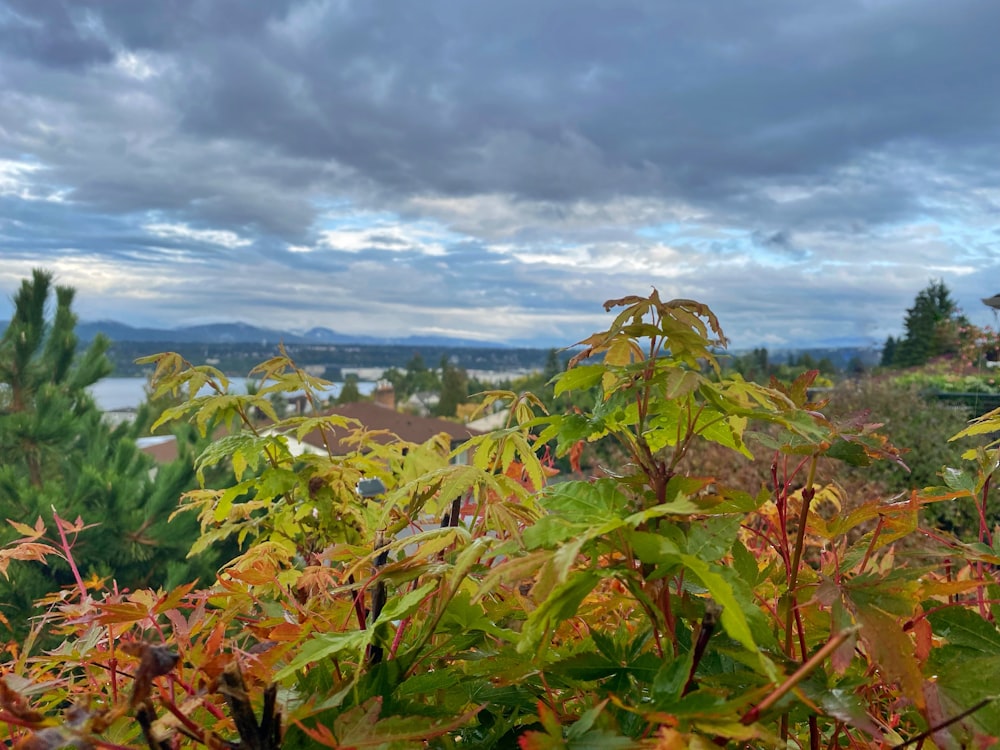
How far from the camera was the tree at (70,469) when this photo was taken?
5.69 metres

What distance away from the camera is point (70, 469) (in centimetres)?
709

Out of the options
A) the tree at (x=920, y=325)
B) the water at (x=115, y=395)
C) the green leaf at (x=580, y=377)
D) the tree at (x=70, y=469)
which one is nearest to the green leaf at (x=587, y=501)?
the green leaf at (x=580, y=377)

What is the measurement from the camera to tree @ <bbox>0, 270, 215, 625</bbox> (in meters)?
5.69

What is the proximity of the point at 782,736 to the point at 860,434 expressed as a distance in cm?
30

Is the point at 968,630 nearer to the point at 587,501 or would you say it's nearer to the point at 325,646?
the point at 587,501

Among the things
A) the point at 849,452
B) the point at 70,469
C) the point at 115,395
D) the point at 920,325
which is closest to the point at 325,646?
the point at 849,452

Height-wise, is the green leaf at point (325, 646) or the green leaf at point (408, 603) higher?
the green leaf at point (408, 603)

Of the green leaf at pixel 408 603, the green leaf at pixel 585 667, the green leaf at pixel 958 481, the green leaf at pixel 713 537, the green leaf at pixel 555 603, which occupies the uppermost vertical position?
the green leaf at pixel 958 481

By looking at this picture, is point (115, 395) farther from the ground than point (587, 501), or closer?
closer

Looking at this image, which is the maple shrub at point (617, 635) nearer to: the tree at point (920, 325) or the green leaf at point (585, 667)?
the green leaf at point (585, 667)

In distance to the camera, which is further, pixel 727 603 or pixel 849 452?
pixel 849 452

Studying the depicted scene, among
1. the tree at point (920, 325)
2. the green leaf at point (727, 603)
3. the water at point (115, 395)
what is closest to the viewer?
the green leaf at point (727, 603)

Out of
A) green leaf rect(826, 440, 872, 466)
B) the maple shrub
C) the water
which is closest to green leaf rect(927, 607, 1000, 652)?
the maple shrub

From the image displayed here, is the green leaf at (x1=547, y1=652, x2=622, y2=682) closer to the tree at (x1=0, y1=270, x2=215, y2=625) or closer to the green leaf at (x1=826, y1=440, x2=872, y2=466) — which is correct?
the green leaf at (x1=826, y1=440, x2=872, y2=466)
